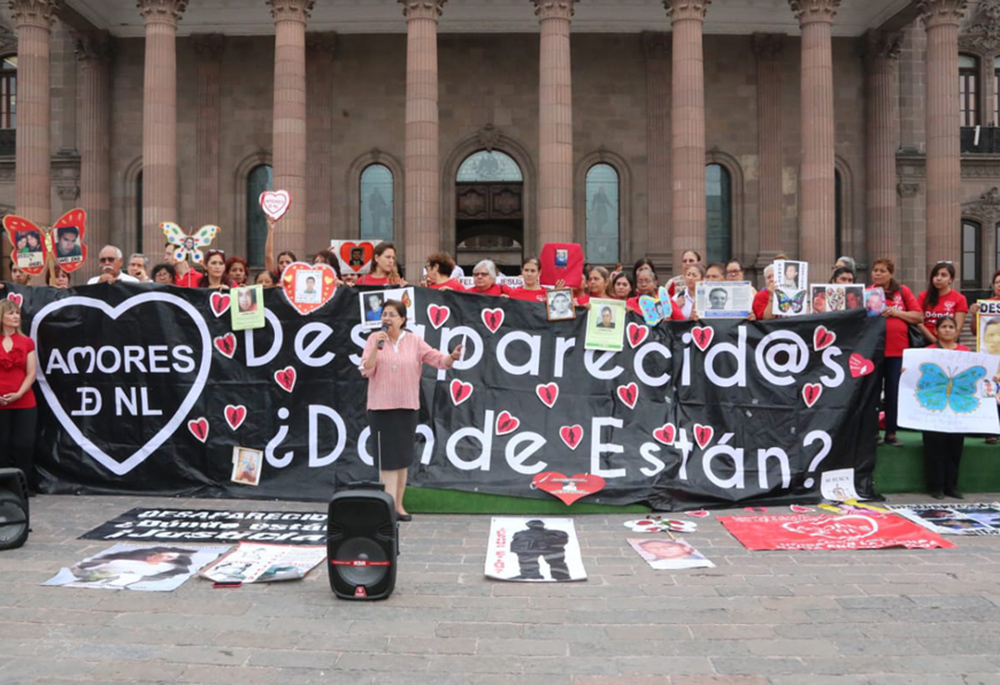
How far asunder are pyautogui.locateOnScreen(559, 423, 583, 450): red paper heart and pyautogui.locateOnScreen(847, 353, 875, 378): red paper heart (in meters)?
3.06

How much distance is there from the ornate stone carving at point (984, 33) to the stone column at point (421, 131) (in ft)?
63.7

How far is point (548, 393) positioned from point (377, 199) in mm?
22248

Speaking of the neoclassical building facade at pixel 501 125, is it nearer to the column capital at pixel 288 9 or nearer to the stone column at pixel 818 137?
the stone column at pixel 818 137

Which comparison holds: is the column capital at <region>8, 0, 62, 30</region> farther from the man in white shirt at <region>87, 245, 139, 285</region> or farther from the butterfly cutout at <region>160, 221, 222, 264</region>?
the man in white shirt at <region>87, 245, 139, 285</region>

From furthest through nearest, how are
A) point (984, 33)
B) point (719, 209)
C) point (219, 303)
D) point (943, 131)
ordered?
point (984, 33), point (719, 209), point (943, 131), point (219, 303)

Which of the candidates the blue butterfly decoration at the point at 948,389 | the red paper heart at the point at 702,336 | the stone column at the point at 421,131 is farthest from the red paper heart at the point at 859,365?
the stone column at the point at 421,131

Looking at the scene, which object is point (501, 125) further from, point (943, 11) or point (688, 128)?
point (943, 11)

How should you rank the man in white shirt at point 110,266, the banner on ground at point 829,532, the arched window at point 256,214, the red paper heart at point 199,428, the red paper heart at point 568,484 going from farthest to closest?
the arched window at point 256,214, the man in white shirt at point 110,266, the red paper heart at point 199,428, the red paper heart at point 568,484, the banner on ground at point 829,532

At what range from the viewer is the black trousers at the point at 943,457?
32.4ft

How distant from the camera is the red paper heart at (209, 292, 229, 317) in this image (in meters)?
9.90

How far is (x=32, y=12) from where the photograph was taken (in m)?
25.7

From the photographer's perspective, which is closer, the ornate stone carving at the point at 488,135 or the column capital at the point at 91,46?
the column capital at the point at 91,46

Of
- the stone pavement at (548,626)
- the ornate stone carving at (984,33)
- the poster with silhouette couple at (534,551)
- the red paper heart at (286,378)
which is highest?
the ornate stone carving at (984,33)

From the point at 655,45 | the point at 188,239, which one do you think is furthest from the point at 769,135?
the point at 188,239
